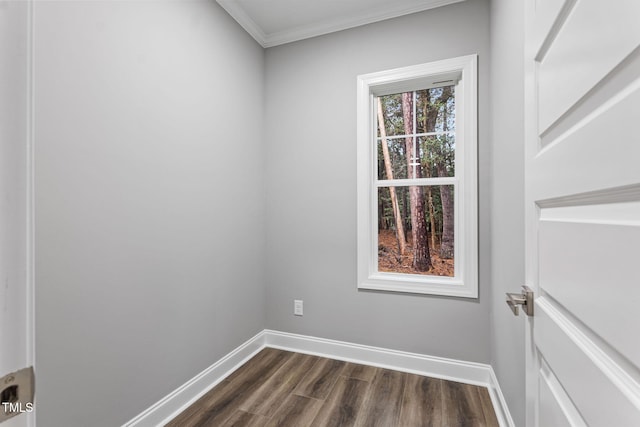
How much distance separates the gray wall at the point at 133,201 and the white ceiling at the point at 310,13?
144mm

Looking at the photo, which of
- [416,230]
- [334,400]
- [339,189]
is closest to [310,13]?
[339,189]

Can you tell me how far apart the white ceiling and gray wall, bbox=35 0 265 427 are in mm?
144

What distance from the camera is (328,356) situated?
2.34 m

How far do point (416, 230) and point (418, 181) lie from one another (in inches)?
14.7

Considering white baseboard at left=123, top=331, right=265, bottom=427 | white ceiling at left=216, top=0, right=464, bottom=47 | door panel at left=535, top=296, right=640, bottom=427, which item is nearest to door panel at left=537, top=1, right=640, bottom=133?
door panel at left=535, top=296, right=640, bottom=427

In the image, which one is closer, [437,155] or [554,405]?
[554,405]

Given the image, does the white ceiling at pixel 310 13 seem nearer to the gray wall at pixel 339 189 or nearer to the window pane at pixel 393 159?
the gray wall at pixel 339 189

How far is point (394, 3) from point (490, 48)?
74 cm

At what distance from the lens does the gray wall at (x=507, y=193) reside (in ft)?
4.11

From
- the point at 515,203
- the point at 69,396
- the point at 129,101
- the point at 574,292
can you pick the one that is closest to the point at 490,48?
the point at 515,203

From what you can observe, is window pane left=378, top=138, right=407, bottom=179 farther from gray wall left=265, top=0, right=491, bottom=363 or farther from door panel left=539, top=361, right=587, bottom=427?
door panel left=539, top=361, right=587, bottom=427

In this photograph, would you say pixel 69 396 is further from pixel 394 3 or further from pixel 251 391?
pixel 394 3

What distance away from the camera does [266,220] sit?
2574 mm

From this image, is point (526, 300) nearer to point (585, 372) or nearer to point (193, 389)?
point (585, 372)
